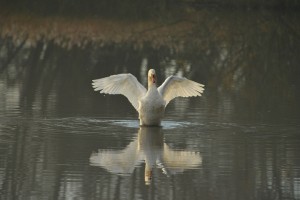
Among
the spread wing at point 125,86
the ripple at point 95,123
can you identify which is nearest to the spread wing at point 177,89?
the spread wing at point 125,86

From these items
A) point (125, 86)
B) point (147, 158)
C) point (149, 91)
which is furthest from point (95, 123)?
point (147, 158)

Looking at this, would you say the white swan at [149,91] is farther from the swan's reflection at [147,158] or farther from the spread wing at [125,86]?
the swan's reflection at [147,158]

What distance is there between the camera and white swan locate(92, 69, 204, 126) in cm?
1661

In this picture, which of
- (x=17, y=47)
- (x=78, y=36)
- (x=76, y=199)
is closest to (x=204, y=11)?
(x=78, y=36)

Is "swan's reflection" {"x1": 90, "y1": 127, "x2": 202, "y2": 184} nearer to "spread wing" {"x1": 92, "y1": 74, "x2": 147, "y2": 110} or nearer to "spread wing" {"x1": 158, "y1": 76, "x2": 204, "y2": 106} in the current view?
"spread wing" {"x1": 92, "y1": 74, "x2": 147, "y2": 110}

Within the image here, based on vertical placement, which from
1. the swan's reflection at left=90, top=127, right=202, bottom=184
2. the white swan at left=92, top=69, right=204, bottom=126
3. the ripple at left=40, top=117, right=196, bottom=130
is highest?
the white swan at left=92, top=69, right=204, bottom=126

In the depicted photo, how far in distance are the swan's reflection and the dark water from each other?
0.04ft

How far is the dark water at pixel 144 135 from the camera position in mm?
12039

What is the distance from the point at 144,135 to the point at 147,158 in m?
2.08

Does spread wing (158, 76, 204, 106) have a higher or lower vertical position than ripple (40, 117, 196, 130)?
higher

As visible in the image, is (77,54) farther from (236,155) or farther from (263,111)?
(236,155)

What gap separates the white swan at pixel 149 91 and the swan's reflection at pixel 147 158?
1.24 metres

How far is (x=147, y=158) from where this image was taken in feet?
45.8

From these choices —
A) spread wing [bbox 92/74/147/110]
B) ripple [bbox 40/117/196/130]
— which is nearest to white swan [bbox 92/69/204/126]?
spread wing [bbox 92/74/147/110]
